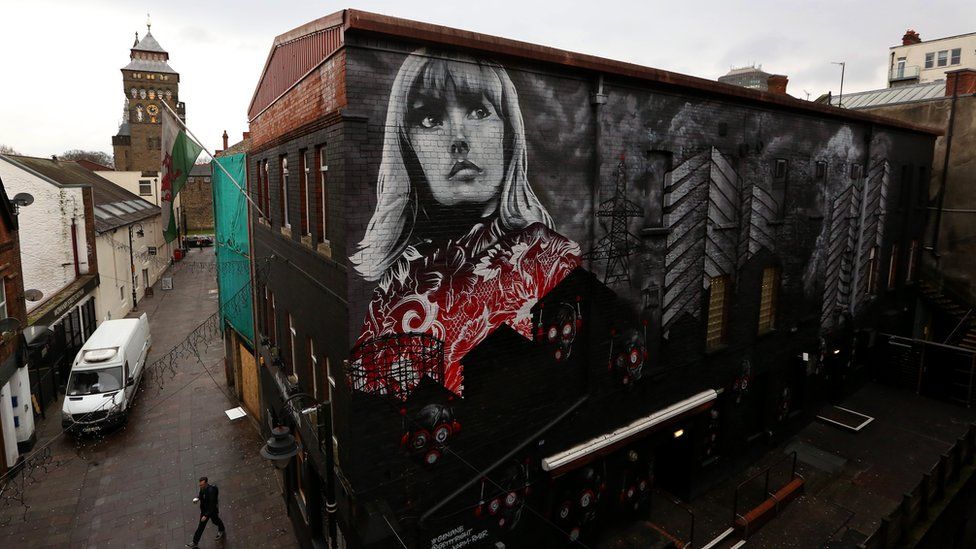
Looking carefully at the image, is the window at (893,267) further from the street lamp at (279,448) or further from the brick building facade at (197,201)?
the brick building facade at (197,201)

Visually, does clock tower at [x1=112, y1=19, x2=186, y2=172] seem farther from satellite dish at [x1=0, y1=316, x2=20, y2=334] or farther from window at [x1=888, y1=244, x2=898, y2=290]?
window at [x1=888, y1=244, x2=898, y2=290]

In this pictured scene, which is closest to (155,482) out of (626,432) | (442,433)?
(442,433)

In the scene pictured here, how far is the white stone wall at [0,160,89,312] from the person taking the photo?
22844 mm

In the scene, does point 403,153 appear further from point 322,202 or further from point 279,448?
point 279,448

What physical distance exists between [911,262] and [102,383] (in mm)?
29897

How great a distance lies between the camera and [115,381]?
17.7 metres

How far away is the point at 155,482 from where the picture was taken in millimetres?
14445

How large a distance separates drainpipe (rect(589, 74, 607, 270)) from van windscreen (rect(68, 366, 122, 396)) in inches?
651

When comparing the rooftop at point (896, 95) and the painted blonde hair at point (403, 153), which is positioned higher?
the rooftop at point (896, 95)

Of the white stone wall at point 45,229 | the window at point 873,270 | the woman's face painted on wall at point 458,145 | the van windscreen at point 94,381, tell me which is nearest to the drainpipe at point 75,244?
the white stone wall at point 45,229

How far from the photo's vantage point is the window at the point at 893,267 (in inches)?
773

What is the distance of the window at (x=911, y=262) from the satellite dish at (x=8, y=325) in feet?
97.7

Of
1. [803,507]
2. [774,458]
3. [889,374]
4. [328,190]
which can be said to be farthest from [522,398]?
[889,374]

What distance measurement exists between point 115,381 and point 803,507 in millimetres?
20614
